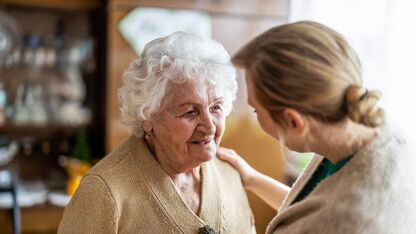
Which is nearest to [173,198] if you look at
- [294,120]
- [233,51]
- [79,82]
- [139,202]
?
[139,202]

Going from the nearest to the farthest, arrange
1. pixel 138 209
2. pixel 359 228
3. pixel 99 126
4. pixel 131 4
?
pixel 359 228 < pixel 138 209 < pixel 131 4 < pixel 99 126

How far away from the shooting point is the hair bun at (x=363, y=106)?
2.70 feet

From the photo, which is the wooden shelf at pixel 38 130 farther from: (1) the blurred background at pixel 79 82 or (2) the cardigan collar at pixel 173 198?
(2) the cardigan collar at pixel 173 198

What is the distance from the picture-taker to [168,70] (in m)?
1.31

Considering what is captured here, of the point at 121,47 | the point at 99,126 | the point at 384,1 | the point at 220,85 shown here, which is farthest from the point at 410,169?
the point at 99,126

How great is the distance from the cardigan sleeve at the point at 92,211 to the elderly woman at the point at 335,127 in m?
0.53

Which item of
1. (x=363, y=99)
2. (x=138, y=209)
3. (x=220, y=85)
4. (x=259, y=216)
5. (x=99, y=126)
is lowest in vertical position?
(x=259, y=216)

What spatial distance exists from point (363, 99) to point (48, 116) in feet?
8.62

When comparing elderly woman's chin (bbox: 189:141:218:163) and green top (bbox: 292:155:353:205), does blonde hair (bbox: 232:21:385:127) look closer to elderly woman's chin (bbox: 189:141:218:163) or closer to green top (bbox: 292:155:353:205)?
green top (bbox: 292:155:353:205)

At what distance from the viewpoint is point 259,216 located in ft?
9.91

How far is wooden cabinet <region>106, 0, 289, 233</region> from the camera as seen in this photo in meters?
2.77

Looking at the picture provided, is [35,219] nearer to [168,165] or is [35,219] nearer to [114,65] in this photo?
[114,65]

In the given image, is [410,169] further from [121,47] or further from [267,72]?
[121,47]

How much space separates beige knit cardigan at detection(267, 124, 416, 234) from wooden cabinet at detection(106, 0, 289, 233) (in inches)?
75.0
